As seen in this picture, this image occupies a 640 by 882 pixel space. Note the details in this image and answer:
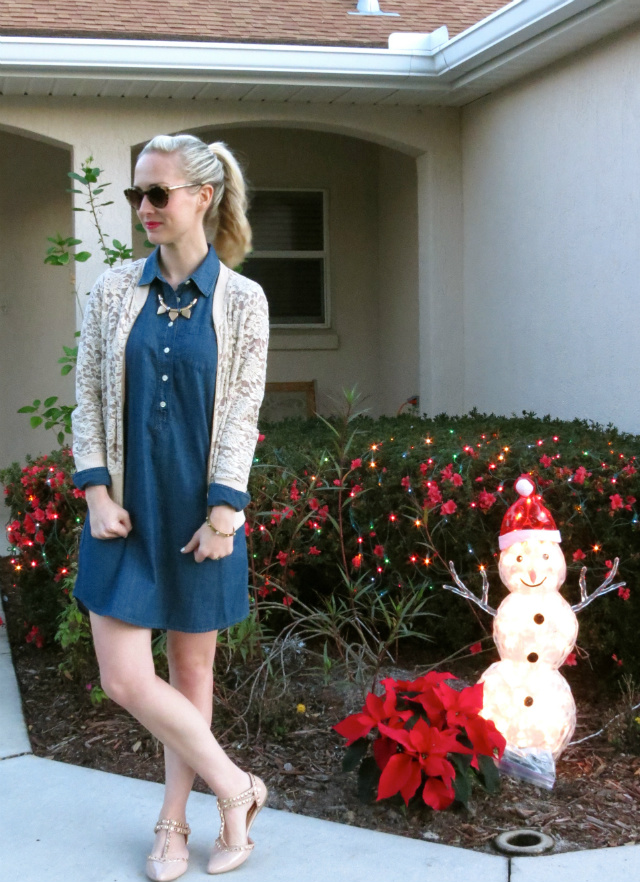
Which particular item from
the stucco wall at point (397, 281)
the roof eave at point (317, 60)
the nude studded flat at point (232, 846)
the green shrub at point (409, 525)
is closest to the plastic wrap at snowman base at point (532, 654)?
the green shrub at point (409, 525)

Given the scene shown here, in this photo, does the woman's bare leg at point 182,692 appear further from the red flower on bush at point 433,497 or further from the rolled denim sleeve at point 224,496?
the red flower on bush at point 433,497

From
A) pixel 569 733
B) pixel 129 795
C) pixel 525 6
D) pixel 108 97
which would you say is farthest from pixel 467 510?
Result: pixel 108 97

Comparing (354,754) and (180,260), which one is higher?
(180,260)

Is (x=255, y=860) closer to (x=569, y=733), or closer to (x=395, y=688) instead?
(x=395, y=688)

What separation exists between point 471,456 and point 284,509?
33.1 inches

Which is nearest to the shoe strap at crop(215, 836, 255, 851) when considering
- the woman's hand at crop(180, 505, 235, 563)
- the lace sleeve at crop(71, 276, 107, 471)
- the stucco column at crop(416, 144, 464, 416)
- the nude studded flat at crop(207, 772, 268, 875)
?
the nude studded flat at crop(207, 772, 268, 875)

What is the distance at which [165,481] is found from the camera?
9.02ft

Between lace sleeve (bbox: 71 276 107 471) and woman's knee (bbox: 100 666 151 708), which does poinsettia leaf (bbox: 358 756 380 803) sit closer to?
woman's knee (bbox: 100 666 151 708)

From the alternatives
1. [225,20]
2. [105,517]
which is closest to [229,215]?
[105,517]

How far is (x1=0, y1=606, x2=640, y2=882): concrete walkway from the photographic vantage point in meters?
2.99

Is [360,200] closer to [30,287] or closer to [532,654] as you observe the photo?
[30,287]

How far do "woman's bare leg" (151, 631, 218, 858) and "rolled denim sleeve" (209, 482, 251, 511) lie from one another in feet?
1.39

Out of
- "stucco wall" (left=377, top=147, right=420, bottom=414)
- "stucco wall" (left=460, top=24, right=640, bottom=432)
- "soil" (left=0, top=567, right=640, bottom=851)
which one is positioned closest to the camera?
"soil" (left=0, top=567, right=640, bottom=851)

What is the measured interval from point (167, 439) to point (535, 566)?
1.46 metres
